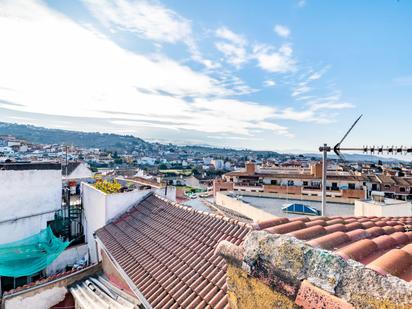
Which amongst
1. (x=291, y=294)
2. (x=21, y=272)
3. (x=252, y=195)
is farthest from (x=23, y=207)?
(x=252, y=195)

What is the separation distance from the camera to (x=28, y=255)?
1189 cm

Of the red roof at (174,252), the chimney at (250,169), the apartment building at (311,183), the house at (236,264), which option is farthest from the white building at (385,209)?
the chimney at (250,169)

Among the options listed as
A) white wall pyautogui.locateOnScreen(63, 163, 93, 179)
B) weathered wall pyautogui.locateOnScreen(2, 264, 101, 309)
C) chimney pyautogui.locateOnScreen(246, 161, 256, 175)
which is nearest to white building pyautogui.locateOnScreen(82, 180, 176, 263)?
weathered wall pyautogui.locateOnScreen(2, 264, 101, 309)

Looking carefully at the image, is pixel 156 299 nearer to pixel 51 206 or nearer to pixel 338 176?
pixel 51 206

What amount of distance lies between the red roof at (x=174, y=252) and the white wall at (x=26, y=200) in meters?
6.18

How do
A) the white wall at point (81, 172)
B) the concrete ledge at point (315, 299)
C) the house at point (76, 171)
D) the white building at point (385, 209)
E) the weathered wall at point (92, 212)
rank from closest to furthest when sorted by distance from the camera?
the concrete ledge at point (315, 299), the weathered wall at point (92, 212), the white building at point (385, 209), the house at point (76, 171), the white wall at point (81, 172)

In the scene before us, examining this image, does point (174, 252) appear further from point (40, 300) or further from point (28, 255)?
point (28, 255)

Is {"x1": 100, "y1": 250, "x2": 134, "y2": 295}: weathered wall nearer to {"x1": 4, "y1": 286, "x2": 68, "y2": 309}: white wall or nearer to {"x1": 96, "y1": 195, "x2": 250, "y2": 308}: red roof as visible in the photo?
{"x1": 96, "y1": 195, "x2": 250, "y2": 308}: red roof

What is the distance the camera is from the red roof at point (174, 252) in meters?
5.00

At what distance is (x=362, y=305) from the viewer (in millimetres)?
1636

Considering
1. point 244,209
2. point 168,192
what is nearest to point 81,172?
point 168,192

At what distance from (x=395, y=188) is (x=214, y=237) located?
44756 millimetres

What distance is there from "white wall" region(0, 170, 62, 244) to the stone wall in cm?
1457

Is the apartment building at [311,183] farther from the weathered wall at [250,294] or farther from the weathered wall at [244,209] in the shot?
the weathered wall at [250,294]
